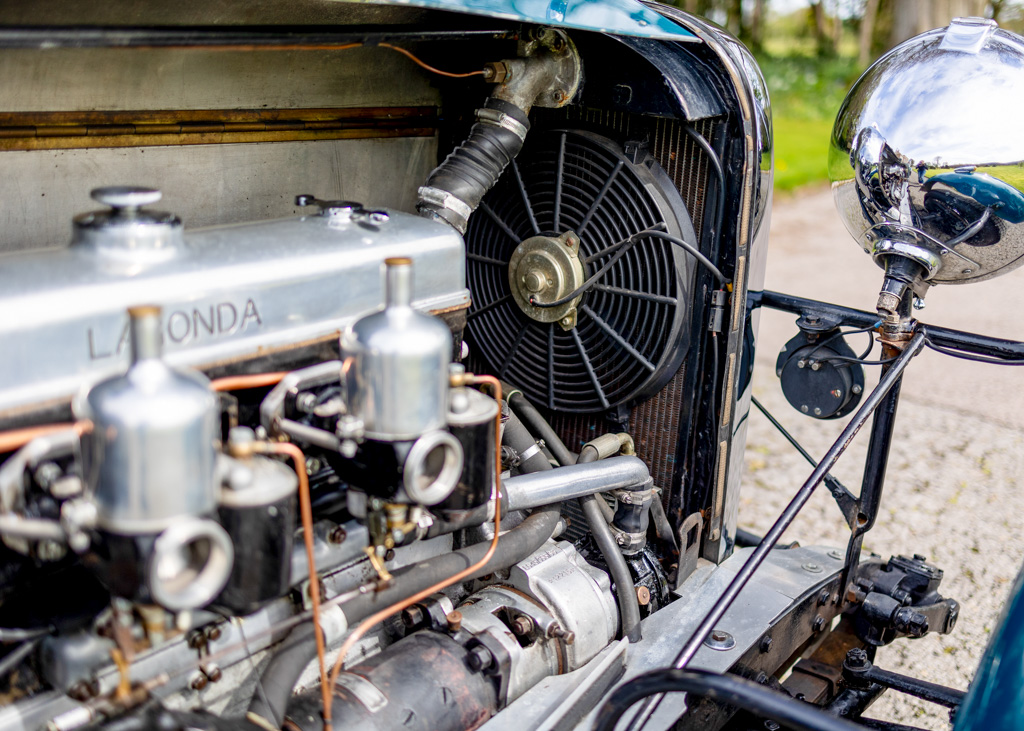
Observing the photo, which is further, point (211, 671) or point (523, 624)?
point (523, 624)

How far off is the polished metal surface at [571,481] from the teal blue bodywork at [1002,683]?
2.16 ft

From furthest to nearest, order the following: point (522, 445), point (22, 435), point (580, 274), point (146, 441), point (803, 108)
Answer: point (803, 108)
point (580, 274)
point (522, 445)
point (22, 435)
point (146, 441)

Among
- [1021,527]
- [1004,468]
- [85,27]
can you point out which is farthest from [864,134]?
[1004,468]

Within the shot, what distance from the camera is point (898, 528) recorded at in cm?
322

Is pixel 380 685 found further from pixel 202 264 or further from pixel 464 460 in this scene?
pixel 202 264

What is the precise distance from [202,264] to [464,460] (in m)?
0.41

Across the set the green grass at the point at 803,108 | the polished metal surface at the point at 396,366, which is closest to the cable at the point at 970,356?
the polished metal surface at the point at 396,366

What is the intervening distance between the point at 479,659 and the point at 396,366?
1.90 feet

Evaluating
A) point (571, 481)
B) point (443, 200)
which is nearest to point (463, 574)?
point (571, 481)

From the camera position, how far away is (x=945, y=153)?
1.66 metres

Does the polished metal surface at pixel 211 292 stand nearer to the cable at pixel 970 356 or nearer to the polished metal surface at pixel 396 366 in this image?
the polished metal surface at pixel 396 366

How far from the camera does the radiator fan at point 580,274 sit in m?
1.81

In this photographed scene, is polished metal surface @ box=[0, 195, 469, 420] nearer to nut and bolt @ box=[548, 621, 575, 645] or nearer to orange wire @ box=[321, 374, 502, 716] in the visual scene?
orange wire @ box=[321, 374, 502, 716]

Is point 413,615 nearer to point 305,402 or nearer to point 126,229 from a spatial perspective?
point 305,402
